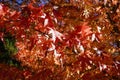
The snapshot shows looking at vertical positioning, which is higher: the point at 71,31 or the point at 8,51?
the point at 71,31

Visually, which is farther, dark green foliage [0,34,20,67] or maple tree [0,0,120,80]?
dark green foliage [0,34,20,67]

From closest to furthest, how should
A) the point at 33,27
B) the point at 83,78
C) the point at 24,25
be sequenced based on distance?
the point at 24,25 → the point at 33,27 → the point at 83,78

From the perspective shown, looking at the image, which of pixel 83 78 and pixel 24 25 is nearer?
pixel 24 25

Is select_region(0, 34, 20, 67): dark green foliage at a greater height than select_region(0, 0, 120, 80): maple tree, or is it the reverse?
select_region(0, 0, 120, 80): maple tree

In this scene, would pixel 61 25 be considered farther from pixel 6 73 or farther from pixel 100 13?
pixel 6 73

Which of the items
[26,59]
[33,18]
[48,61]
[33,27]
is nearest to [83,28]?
[33,18]

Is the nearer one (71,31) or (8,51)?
(71,31)

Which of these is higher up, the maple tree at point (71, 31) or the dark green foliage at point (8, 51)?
the maple tree at point (71, 31)

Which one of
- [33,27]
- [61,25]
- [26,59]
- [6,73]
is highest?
[33,27]

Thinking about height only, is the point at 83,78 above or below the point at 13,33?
below

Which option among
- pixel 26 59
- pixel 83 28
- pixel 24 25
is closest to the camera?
pixel 83 28

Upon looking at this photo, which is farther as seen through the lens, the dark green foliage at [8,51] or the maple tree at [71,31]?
the dark green foliage at [8,51]
